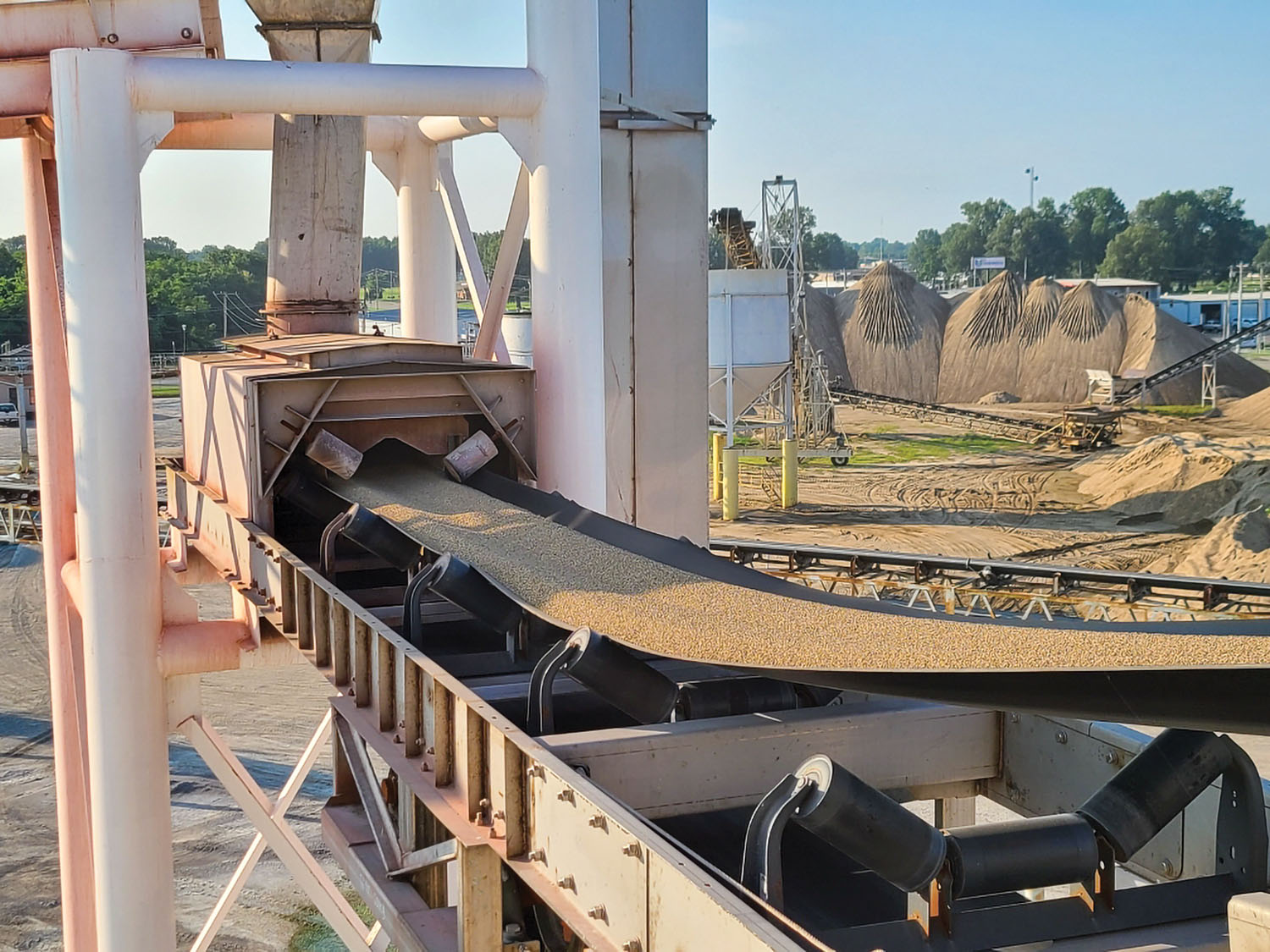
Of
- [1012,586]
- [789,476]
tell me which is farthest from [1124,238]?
[1012,586]

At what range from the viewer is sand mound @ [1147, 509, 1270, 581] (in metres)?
24.2

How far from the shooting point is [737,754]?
520 centimetres

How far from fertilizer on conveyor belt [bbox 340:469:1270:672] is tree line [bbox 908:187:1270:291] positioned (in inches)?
3572

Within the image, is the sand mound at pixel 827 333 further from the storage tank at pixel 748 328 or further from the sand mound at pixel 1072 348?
the storage tank at pixel 748 328

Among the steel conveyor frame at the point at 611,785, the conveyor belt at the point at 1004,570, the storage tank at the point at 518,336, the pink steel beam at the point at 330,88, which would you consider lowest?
the conveyor belt at the point at 1004,570

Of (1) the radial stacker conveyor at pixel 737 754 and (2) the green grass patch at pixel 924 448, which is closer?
(1) the radial stacker conveyor at pixel 737 754

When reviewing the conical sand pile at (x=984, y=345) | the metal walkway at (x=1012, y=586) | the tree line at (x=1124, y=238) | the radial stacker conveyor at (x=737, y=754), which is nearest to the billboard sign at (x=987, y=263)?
the tree line at (x=1124, y=238)

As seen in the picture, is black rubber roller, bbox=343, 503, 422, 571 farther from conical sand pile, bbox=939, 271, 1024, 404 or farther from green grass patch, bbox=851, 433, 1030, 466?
conical sand pile, bbox=939, 271, 1024, 404

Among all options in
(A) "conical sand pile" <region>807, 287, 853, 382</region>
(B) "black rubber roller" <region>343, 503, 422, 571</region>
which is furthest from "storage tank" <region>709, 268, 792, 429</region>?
(A) "conical sand pile" <region>807, 287, 853, 382</region>

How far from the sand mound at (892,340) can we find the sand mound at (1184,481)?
24.0 meters

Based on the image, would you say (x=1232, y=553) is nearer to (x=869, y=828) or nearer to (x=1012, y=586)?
(x=1012, y=586)

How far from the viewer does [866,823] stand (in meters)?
4.00

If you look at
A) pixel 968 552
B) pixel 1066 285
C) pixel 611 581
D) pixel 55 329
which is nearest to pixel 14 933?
pixel 55 329

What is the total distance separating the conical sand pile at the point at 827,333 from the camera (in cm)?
5897
